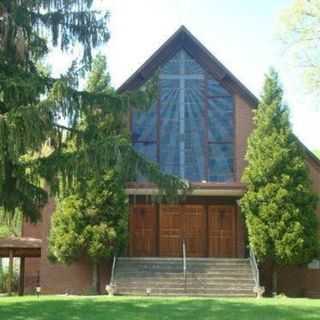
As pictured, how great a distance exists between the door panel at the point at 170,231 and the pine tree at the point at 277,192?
2476 millimetres

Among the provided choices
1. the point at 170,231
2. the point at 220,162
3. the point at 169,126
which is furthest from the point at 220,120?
the point at 170,231

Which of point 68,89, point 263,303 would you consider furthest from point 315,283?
point 68,89

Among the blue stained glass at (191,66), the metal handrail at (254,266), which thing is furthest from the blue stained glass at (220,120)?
the metal handrail at (254,266)

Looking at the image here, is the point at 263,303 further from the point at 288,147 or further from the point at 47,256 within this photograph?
the point at 47,256

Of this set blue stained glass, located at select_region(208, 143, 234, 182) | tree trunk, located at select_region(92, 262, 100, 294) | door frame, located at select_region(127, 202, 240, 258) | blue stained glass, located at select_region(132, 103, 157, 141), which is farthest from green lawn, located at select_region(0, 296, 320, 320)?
blue stained glass, located at select_region(132, 103, 157, 141)

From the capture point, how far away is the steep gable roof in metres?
22.0

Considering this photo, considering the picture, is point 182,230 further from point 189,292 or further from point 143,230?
point 189,292

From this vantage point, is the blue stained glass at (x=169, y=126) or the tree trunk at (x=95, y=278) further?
the blue stained glass at (x=169, y=126)

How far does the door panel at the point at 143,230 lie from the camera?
21.6 meters

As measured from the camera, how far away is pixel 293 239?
64.2ft

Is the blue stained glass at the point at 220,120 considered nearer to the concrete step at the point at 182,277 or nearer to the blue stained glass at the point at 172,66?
the blue stained glass at the point at 172,66

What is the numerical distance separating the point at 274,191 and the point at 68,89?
9832mm

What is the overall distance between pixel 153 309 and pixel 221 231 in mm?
8712

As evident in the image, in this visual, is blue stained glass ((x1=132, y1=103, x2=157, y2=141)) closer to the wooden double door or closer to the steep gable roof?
the steep gable roof
